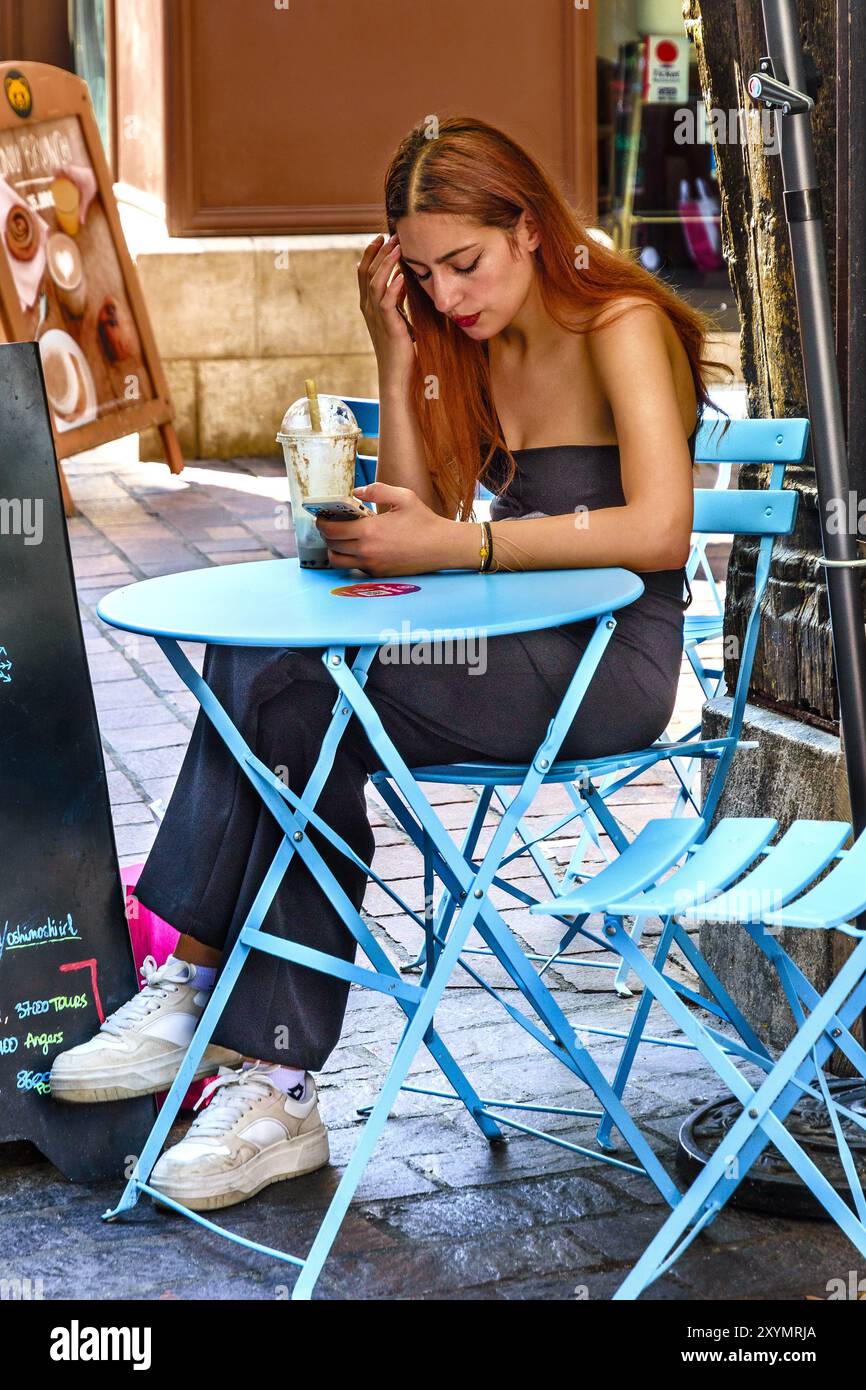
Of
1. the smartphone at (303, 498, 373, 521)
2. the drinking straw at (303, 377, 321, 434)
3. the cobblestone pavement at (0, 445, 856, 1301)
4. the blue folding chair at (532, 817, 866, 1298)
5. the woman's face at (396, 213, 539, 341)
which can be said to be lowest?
the cobblestone pavement at (0, 445, 856, 1301)

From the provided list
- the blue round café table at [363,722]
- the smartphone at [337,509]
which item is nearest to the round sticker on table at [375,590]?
the blue round café table at [363,722]

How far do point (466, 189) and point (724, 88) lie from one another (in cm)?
76

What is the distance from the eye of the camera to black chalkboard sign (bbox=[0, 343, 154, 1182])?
2883mm

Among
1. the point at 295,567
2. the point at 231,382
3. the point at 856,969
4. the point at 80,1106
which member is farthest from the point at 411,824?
the point at 231,382

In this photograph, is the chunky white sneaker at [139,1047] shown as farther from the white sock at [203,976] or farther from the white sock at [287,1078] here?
the white sock at [287,1078]

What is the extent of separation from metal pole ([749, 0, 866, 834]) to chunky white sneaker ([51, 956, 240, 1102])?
1.10 m

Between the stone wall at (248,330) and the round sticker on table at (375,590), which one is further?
the stone wall at (248,330)

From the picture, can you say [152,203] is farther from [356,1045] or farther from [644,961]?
[644,961]

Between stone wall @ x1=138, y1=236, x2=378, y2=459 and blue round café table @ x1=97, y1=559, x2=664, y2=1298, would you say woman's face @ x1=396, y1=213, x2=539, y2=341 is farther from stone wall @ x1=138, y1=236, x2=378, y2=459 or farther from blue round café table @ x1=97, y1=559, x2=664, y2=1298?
stone wall @ x1=138, y1=236, x2=378, y2=459

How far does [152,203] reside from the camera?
9180mm

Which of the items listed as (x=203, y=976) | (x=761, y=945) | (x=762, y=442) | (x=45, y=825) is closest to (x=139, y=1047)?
(x=203, y=976)

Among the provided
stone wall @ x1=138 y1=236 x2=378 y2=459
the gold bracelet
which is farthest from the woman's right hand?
stone wall @ x1=138 y1=236 x2=378 y2=459

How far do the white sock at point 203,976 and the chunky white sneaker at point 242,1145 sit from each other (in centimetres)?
14

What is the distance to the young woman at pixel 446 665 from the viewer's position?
2.80 meters
